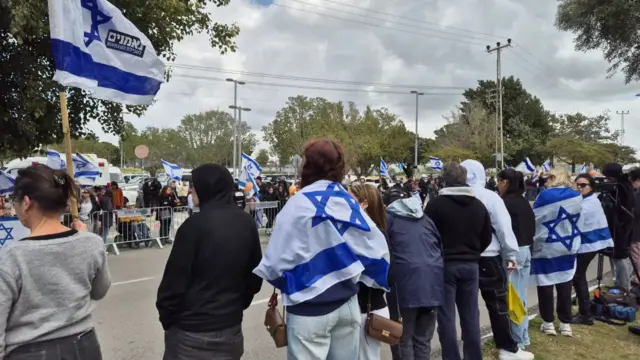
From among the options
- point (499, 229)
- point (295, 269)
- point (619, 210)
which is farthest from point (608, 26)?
point (295, 269)

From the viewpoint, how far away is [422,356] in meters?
3.94

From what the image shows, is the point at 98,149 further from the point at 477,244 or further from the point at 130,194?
the point at 477,244

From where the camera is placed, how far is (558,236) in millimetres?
5668

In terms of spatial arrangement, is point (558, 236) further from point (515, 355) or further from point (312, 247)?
point (312, 247)

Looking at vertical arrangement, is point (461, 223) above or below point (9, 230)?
above

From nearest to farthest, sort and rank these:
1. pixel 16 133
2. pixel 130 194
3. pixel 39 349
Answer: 1. pixel 39 349
2. pixel 16 133
3. pixel 130 194

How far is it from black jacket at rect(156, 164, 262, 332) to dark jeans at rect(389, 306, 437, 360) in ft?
5.12

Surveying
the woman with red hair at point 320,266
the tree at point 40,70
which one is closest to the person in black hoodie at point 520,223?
the woman with red hair at point 320,266

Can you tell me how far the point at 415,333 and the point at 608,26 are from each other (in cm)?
1006

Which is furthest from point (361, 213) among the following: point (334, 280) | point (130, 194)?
point (130, 194)

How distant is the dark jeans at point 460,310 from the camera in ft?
14.0

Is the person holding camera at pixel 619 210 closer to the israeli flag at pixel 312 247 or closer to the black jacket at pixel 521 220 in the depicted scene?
the black jacket at pixel 521 220

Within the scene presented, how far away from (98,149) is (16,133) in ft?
196

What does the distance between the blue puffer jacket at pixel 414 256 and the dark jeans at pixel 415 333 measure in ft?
0.42
